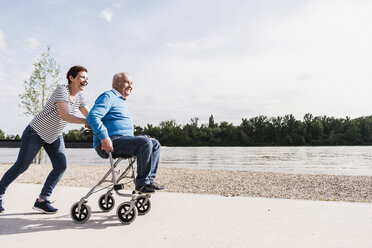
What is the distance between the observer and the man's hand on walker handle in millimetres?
3339

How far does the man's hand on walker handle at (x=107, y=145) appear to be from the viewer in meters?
3.34

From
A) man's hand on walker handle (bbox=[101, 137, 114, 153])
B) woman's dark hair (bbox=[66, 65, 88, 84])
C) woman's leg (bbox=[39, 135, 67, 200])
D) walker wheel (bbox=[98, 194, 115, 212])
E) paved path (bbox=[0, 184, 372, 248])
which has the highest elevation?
woman's dark hair (bbox=[66, 65, 88, 84])

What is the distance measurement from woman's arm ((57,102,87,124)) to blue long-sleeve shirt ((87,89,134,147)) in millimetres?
239

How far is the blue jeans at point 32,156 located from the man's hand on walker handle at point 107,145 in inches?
39.1

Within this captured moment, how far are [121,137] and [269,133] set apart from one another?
11377cm

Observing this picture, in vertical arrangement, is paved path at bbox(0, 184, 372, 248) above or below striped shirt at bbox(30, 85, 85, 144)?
below

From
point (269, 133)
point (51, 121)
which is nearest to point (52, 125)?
point (51, 121)

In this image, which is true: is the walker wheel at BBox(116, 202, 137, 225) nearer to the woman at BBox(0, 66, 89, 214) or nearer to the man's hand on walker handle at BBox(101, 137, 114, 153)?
the man's hand on walker handle at BBox(101, 137, 114, 153)

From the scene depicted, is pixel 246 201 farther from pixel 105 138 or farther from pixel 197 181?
pixel 197 181

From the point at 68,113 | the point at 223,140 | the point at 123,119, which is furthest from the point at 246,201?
the point at 223,140

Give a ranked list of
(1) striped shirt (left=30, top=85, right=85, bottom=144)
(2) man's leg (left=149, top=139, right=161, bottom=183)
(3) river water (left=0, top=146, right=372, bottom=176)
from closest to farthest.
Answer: (2) man's leg (left=149, top=139, right=161, bottom=183), (1) striped shirt (left=30, top=85, right=85, bottom=144), (3) river water (left=0, top=146, right=372, bottom=176)

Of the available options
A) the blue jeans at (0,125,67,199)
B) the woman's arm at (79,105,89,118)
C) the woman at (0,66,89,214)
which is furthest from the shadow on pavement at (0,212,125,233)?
the woman's arm at (79,105,89,118)

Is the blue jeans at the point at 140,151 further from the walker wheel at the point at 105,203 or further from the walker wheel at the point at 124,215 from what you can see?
the walker wheel at the point at 105,203

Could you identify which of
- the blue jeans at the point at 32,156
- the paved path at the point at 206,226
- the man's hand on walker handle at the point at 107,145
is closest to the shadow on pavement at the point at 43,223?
the paved path at the point at 206,226
